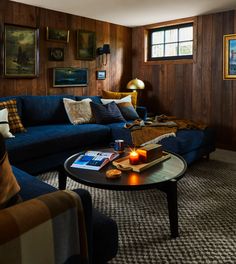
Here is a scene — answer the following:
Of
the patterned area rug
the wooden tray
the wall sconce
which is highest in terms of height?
the wall sconce

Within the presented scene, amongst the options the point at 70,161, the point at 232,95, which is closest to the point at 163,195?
the point at 70,161

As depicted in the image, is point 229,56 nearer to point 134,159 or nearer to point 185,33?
point 185,33

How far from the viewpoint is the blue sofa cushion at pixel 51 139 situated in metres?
2.89

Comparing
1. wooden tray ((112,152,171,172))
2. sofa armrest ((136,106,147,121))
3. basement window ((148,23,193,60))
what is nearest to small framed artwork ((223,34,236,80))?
basement window ((148,23,193,60))

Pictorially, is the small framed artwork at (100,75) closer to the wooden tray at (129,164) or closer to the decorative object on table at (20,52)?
the decorative object on table at (20,52)

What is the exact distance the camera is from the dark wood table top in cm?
190

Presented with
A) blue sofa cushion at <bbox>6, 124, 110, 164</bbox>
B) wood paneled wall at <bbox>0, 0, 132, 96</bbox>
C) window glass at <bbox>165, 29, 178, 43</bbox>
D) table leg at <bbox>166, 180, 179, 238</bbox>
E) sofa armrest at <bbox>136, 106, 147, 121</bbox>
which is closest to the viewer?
table leg at <bbox>166, 180, 179, 238</bbox>

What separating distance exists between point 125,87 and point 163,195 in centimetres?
320

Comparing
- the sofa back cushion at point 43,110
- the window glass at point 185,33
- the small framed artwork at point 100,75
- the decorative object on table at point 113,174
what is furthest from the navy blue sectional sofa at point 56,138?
the window glass at point 185,33

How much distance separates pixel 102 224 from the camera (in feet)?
4.49

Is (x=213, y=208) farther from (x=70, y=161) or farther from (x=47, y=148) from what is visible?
(x=47, y=148)

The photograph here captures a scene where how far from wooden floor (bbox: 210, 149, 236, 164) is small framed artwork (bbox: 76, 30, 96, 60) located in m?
2.51

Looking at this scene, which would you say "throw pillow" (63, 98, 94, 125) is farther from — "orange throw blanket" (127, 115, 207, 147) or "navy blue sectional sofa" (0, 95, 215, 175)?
"orange throw blanket" (127, 115, 207, 147)

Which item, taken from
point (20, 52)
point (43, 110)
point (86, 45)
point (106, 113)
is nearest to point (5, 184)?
point (43, 110)
